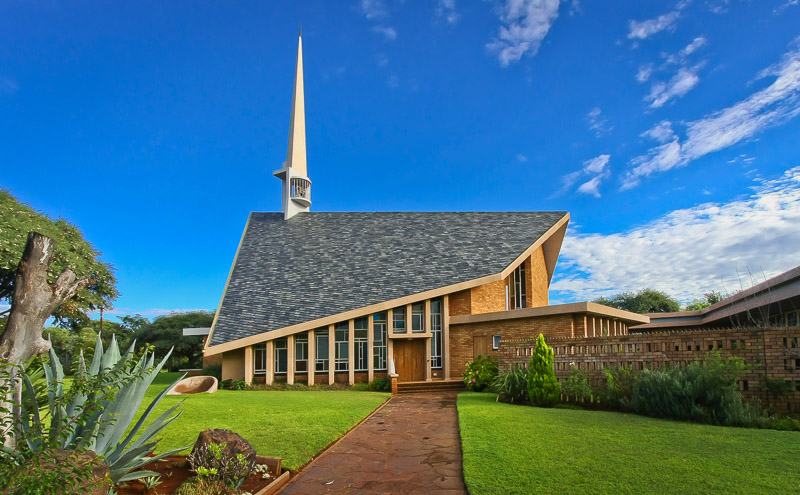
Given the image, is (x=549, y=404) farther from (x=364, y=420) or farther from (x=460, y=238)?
(x=460, y=238)

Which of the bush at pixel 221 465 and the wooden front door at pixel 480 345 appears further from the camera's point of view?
the wooden front door at pixel 480 345

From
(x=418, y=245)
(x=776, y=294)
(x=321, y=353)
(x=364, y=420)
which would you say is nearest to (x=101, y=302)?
(x=321, y=353)

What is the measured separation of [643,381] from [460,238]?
15.2 metres

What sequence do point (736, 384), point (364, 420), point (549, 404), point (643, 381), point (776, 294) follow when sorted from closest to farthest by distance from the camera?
point (736, 384), point (643, 381), point (364, 420), point (549, 404), point (776, 294)

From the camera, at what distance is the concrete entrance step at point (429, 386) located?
1873 cm

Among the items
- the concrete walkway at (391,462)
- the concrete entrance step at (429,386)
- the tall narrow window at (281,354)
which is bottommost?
the concrete entrance step at (429,386)

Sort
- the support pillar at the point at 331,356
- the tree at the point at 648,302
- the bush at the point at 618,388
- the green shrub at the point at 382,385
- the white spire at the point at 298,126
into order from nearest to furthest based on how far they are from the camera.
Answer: the bush at the point at 618,388 < the green shrub at the point at 382,385 < the support pillar at the point at 331,356 < the white spire at the point at 298,126 < the tree at the point at 648,302

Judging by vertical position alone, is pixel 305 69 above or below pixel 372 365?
above

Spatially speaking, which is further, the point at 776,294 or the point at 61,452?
the point at 776,294

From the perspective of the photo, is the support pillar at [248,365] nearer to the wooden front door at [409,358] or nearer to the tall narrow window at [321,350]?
the tall narrow window at [321,350]

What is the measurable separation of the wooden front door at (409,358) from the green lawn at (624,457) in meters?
11.7

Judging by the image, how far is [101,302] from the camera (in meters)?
29.9

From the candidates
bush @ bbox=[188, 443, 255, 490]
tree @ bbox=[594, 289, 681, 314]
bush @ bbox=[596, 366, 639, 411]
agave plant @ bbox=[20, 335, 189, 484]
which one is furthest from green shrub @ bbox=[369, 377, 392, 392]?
tree @ bbox=[594, 289, 681, 314]

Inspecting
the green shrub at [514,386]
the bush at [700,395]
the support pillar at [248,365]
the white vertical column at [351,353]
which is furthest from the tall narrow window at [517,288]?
the bush at [700,395]
